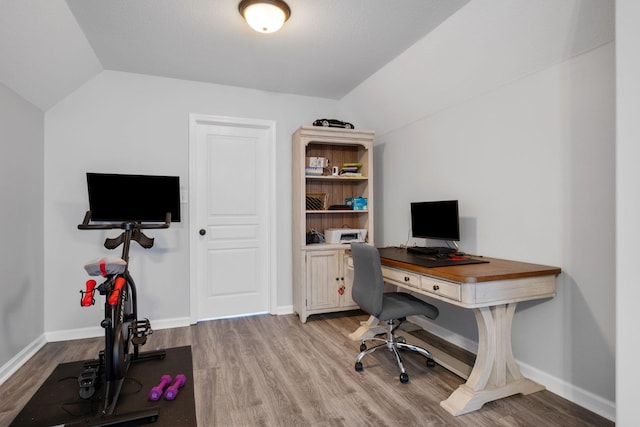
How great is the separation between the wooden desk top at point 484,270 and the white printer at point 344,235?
49.4 inches

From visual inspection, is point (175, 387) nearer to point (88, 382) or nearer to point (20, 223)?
point (88, 382)

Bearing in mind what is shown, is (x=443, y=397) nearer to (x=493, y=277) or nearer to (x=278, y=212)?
(x=493, y=277)

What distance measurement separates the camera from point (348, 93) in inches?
158

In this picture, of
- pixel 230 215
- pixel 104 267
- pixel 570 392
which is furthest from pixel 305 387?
pixel 230 215

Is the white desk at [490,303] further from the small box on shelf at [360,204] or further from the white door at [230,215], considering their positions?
the white door at [230,215]

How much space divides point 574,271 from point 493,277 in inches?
22.1

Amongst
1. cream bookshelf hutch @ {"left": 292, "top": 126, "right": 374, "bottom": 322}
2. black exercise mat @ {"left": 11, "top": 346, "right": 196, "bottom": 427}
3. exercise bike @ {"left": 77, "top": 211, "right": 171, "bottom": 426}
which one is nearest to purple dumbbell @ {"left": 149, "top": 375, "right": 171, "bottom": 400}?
black exercise mat @ {"left": 11, "top": 346, "right": 196, "bottom": 427}

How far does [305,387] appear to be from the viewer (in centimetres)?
230

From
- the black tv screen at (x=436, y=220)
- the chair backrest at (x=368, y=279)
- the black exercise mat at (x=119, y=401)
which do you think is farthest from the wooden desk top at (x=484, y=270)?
the black exercise mat at (x=119, y=401)

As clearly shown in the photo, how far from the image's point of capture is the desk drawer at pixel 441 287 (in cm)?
202

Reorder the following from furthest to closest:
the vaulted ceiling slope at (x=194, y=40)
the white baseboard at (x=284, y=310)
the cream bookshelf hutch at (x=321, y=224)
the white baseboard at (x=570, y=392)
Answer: the white baseboard at (x=284, y=310) → the cream bookshelf hutch at (x=321, y=224) → the vaulted ceiling slope at (x=194, y=40) → the white baseboard at (x=570, y=392)

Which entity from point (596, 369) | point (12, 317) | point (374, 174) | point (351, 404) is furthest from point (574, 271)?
point (12, 317)

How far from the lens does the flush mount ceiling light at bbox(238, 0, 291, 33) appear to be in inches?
86.7

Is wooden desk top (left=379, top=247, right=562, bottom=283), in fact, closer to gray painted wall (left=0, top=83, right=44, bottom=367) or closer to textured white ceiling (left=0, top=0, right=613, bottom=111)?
textured white ceiling (left=0, top=0, right=613, bottom=111)
